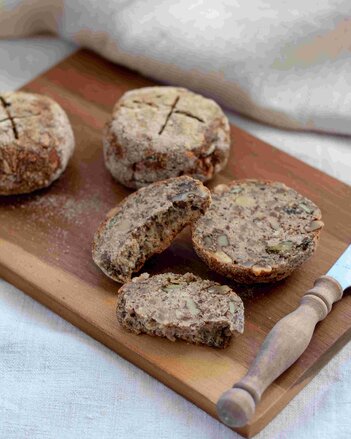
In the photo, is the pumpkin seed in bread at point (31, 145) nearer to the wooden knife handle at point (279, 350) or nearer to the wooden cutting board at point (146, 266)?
the wooden cutting board at point (146, 266)

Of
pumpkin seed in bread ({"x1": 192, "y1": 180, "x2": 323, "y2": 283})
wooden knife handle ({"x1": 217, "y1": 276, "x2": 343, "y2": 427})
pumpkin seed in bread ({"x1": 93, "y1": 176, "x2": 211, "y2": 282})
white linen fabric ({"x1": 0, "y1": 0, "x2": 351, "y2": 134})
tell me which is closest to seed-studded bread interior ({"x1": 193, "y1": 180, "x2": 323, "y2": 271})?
pumpkin seed in bread ({"x1": 192, "y1": 180, "x2": 323, "y2": 283})

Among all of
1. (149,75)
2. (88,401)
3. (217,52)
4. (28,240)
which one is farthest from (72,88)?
(88,401)

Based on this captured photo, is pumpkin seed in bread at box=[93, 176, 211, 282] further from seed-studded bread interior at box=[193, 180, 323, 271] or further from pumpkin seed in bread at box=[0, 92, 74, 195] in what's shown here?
pumpkin seed in bread at box=[0, 92, 74, 195]

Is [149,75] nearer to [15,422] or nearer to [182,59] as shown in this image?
[182,59]

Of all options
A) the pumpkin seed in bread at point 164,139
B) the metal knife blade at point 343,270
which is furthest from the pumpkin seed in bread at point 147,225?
the metal knife blade at point 343,270

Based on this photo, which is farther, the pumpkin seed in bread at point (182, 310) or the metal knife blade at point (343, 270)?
the metal knife blade at point (343, 270)

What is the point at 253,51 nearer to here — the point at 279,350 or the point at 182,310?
the point at 182,310

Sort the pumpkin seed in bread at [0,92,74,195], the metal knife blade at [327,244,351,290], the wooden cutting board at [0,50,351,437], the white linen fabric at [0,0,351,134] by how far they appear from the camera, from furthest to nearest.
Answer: the white linen fabric at [0,0,351,134] < the pumpkin seed in bread at [0,92,74,195] < the metal knife blade at [327,244,351,290] < the wooden cutting board at [0,50,351,437]
